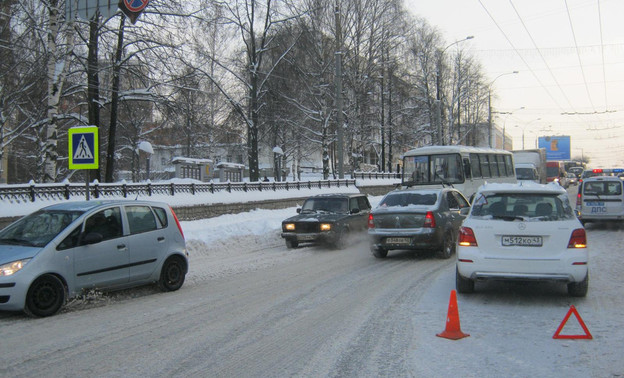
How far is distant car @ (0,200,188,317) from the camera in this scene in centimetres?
685

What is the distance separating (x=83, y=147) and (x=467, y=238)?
788cm

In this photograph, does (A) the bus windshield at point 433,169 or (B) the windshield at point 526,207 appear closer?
(B) the windshield at point 526,207

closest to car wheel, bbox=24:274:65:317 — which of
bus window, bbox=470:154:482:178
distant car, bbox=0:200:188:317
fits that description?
distant car, bbox=0:200:188:317

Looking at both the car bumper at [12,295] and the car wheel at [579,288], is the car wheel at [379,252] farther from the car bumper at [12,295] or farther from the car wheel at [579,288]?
the car bumper at [12,295]

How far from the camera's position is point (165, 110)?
22203mm

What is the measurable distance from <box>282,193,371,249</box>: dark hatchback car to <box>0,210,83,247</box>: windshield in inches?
290

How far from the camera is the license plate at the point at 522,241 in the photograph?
7.38 meters

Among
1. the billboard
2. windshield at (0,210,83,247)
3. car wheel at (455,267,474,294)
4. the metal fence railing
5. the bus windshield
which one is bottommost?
car wheel at (455,267,474,294)

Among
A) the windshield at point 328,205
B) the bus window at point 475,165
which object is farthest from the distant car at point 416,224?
the bus window at point 475,165

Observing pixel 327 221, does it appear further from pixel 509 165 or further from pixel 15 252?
pixel 509 165

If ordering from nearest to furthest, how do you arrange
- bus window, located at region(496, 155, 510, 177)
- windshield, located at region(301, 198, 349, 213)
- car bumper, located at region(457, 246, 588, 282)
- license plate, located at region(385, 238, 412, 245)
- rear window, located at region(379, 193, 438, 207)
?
car bumper, located at region(457, 246, 588, 282) → license plate, located at region(385, 238, 412, 245) → rear window, located at region(379, 193, 438, 207) → windshield, located at region(301, 198, 349, 213) → bus window, located at region(496, 155, 510, 177)

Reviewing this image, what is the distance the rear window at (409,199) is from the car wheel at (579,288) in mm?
4858

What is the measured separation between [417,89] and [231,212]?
3691cm

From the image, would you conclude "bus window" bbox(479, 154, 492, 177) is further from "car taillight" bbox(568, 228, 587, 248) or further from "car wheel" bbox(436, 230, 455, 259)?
"car taillight" bbox(568, 228, 587, 248)
